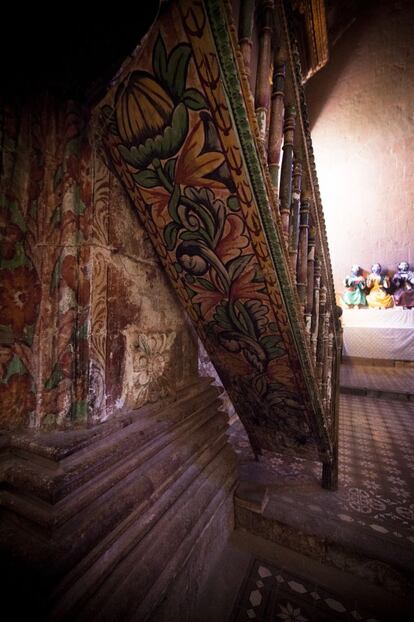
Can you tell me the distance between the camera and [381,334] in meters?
6.04

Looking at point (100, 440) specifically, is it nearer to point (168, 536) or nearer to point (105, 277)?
point (168, 536)

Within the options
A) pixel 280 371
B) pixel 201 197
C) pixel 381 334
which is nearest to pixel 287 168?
pixel 201 197

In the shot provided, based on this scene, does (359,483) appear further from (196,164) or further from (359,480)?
(196,164)

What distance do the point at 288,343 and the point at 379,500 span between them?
1236 mm

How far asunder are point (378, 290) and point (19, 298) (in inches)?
308

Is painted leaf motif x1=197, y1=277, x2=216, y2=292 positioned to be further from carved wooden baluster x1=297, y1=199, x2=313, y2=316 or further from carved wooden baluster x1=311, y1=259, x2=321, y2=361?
carved wooden baluster x1=311, y1=259, x2=321, y2=361

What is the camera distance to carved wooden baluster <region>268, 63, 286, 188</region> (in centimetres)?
109

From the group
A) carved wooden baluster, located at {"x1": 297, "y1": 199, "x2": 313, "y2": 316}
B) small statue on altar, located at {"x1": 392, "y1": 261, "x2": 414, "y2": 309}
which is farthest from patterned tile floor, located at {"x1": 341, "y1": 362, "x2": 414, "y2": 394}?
carved wooden baluster, located at {"x1": 297, "y1": 199, "x2": 313, "y2": 316}

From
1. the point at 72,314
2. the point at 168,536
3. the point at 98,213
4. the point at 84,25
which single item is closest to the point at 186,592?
the point at 168,536

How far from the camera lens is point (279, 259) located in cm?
110

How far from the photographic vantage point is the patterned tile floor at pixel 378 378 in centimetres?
430

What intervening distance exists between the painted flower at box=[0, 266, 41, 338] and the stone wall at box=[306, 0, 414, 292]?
8.22m

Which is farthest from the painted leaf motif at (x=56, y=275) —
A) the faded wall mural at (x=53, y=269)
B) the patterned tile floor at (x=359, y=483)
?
the patterned tile floor at (x=359, y=483)

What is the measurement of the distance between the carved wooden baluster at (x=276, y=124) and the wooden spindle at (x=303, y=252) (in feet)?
1.71
